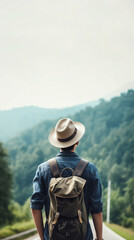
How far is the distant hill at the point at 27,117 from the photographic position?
26.5 metres

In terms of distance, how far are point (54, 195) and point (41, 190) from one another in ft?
0.49

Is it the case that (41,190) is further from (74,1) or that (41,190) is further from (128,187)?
(128,187)

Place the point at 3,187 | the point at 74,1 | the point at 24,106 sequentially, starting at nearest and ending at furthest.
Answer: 1. the point at 3,187
2. the point at 74,1
3. the point at 24,106

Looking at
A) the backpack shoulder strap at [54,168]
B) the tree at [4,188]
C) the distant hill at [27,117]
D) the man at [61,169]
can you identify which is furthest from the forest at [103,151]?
the backpack shoulder strap at [54,168]

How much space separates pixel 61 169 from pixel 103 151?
86.3 ft

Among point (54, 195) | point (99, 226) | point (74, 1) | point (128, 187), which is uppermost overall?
point (74, 1)

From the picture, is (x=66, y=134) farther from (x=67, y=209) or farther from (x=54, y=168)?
(x=67, y=209)

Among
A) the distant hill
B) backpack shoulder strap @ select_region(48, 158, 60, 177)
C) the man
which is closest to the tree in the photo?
the distant hill

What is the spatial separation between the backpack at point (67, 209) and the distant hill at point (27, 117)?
78.7ft

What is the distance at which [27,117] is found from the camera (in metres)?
28.8

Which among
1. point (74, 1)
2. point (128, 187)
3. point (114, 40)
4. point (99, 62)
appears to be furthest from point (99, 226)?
point (99, 62)

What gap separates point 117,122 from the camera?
2962cm

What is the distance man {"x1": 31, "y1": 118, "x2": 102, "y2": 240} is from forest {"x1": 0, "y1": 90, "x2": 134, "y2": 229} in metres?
14.7

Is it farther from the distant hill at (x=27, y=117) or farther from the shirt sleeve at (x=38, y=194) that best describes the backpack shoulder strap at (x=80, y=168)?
the distant hill at (x=27, y=117)
